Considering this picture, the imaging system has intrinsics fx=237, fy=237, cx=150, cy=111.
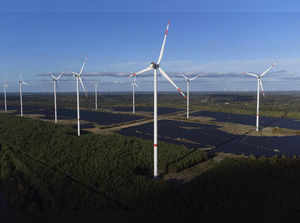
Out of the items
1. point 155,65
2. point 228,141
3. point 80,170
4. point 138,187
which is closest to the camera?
point 138,187

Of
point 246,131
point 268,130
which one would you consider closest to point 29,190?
point 246,131

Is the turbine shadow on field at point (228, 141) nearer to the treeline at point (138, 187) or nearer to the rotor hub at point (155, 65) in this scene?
the treeline at point (138, 187)

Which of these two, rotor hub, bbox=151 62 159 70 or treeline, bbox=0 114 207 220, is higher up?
rotor hub, bbox=151 62 159 70

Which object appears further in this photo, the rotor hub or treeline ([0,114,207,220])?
the rotor hub

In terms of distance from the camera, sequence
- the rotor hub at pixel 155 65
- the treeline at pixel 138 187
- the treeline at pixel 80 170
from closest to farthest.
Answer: the treeline at pixel 138 187 < the treeline at pixel 80 170 < the rotor hub at pixel 155 65

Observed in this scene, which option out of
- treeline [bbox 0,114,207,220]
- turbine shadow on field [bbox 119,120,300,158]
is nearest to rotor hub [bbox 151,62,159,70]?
treeline [bbox 0,114,207,220]

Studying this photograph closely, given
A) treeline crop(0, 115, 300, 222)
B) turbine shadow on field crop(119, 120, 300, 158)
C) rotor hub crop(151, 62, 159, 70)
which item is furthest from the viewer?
turbine shadow on field crop(119, 120, 300, 158)

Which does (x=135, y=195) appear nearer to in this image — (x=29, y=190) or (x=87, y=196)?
(x=87, y=196)

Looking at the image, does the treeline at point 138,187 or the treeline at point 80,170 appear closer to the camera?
the treeline at point 138,187

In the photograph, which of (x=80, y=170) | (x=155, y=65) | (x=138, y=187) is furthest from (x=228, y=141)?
(x=80, y=170)

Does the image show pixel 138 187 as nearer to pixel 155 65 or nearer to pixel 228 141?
pixel 155 65

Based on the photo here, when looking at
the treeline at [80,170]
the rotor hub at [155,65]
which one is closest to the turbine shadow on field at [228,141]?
the treeline at [80,170]

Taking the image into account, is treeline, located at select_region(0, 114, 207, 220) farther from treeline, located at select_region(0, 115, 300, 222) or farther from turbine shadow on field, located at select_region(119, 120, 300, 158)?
turbine shadow on field, located at select_region(119, 120, 300, 158)
